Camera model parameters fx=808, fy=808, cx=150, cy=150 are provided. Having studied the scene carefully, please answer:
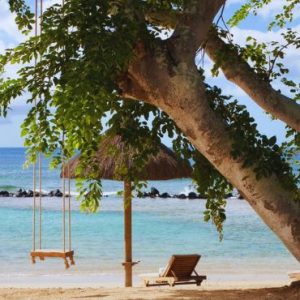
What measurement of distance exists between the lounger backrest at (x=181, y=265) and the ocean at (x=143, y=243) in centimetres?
95

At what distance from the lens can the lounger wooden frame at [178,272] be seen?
10.2 meters

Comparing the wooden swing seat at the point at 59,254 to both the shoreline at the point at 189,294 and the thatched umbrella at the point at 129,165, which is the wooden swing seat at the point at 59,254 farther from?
the thatched umbrella at the point at 129,165

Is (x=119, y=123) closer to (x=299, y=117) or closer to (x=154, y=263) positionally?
(x=299, y=117)

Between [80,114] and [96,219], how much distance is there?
23.7 metres

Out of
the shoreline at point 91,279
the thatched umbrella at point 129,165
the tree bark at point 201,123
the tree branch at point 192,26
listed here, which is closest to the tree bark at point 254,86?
the tree branch at point 192,26

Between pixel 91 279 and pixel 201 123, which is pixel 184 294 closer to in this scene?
pixel 201 123

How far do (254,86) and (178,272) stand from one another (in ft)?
15.3

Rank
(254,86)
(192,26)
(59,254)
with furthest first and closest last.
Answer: (59,254), (254,86), (192,26)

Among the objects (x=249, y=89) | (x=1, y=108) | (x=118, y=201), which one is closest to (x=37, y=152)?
(x=1, y=108)

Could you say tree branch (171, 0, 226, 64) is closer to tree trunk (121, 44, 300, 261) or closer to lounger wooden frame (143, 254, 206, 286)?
tree trunk (121, 44, 300, 261)

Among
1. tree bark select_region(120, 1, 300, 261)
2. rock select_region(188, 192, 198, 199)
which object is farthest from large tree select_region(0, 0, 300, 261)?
rock select_region(188, 192, 198, 199)

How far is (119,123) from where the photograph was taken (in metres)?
6.98

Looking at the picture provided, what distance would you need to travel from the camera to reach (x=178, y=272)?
10.4 meters

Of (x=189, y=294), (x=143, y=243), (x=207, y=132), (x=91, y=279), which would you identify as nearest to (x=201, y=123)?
(x=207, y=132)
